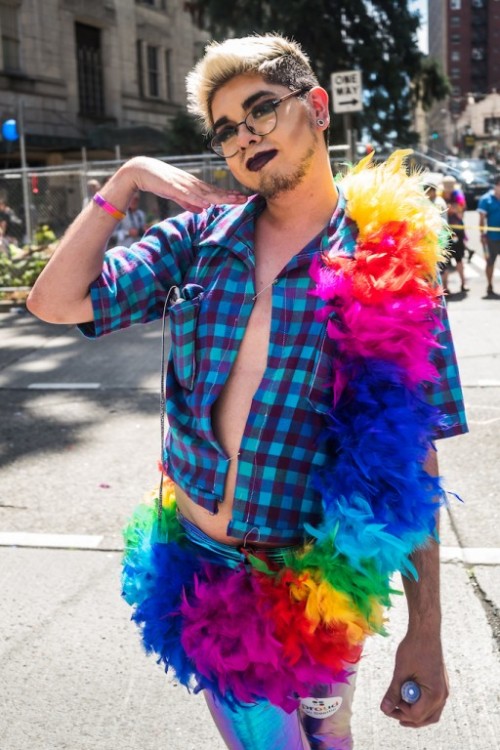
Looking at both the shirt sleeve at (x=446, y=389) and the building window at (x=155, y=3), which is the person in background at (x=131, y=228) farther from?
the building window at (x=155, y=3)

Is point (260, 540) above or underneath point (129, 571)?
above

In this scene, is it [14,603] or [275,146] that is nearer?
[275,146]

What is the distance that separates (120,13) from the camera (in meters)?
29.0

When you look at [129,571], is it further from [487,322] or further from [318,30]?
[318,30]

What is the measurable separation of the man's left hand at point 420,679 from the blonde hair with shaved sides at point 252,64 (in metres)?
1.23

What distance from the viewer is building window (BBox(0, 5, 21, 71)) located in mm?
23547

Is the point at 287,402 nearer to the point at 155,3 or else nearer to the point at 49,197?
the point at 49,197

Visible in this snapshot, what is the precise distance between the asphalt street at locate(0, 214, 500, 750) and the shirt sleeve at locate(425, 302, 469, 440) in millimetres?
378

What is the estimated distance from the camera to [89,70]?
27719mm

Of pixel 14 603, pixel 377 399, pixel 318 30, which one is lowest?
pixel 14 603

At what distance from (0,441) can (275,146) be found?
4.76 metres

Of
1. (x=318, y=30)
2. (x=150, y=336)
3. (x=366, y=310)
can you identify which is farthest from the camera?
(x=318, y=30)

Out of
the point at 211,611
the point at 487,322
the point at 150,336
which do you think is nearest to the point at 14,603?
the point at 211,611

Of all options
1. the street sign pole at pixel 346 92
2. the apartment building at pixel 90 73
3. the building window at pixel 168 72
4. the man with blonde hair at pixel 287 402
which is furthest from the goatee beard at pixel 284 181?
the building window at pixel 168 72
